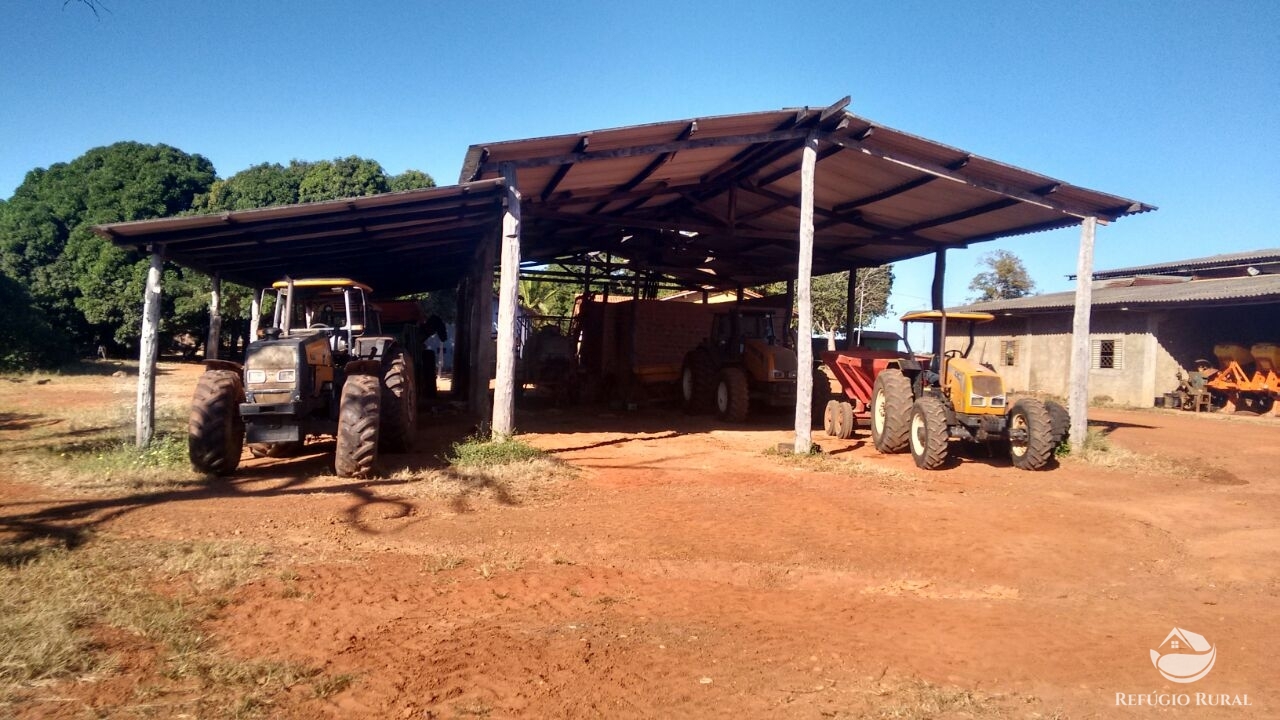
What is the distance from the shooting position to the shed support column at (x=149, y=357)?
31.4 ft

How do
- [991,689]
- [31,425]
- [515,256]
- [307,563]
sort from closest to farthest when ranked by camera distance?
[991,689], [307,563], [515,256], [31,425]

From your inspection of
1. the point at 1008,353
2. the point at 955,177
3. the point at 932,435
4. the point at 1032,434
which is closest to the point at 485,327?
the point at 932,435

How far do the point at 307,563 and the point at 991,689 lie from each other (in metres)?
4.57

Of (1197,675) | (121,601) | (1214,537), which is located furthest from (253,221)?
(1214,537)

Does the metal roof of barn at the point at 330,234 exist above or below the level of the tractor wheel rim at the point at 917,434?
above

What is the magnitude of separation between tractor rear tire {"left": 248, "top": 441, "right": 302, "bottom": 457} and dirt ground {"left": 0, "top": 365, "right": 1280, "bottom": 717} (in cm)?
44

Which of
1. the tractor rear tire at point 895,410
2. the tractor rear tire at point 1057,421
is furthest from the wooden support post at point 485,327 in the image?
the tractor rear tire at point 1057,421

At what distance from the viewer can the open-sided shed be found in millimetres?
10273

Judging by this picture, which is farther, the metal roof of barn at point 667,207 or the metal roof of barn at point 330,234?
the metal roof of barn at point 667,207

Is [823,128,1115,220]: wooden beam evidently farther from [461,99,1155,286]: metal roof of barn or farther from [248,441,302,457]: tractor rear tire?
[248,441,302,457]: tractor rear tire

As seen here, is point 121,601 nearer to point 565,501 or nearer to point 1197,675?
point 565,501

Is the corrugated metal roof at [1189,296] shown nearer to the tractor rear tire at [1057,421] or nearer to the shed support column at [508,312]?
the tractor rear tire at [1057,421]

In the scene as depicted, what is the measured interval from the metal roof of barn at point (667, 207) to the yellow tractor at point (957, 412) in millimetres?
3128

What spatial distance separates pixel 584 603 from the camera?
4.77 meters
